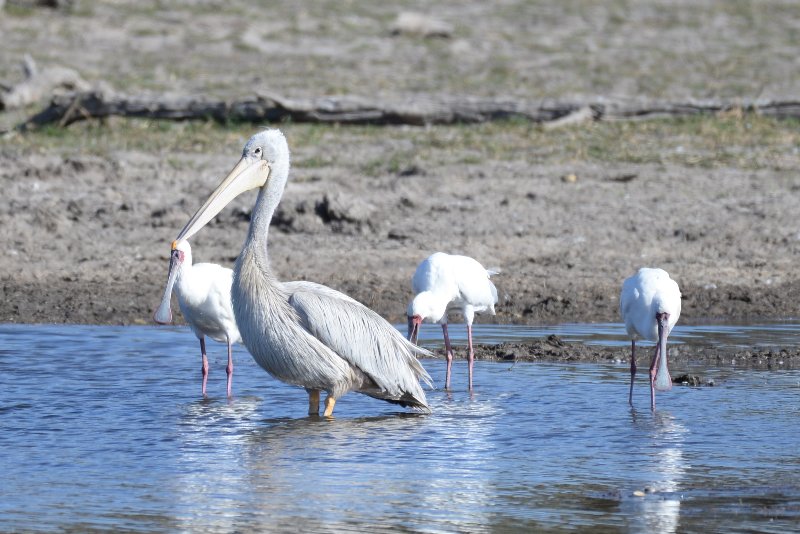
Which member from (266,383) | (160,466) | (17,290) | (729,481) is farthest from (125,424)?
(17,290)

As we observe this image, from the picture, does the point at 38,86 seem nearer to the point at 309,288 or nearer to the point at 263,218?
the point at 263,218

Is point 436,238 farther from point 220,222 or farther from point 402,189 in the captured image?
point 220,222

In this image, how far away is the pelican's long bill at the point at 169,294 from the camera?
8594mm

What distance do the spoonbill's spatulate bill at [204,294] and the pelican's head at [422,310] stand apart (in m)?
1.08

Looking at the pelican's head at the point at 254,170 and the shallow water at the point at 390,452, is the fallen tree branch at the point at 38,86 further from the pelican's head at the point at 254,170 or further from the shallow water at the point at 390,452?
the pelican's head at the point at 254,170

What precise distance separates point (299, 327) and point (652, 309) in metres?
2.06

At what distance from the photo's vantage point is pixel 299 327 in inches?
306

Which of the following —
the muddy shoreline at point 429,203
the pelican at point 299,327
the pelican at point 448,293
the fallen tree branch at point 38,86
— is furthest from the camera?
the fallen tree branch at point 38,86

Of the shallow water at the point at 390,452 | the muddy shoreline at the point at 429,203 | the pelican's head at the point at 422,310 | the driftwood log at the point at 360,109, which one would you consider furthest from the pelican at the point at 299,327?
the driftwood log at the point at 360,109

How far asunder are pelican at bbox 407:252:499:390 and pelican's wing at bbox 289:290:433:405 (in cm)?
80

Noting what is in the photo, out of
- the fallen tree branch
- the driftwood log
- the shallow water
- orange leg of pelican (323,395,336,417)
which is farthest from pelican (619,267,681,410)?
the fallen tree branch

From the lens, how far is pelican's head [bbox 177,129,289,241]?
26.8 ft

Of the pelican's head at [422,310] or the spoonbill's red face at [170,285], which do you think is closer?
A: the spoonbill's red face at [170,285]

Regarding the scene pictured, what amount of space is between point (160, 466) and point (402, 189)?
6503 millimetres
